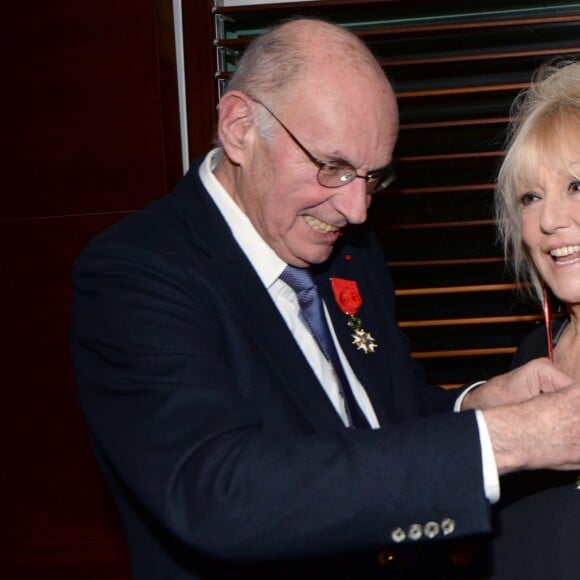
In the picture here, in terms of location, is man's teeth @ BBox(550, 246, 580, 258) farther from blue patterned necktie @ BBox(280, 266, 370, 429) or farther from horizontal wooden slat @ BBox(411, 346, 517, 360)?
horizontal wooden slat @ BBox(411, 346, 517, 360)

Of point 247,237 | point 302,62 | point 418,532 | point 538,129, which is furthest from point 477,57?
point 418,532

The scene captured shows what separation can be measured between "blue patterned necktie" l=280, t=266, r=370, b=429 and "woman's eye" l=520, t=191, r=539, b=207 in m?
0.50

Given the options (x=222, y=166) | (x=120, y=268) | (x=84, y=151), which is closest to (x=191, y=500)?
→ (x=120, y=268)

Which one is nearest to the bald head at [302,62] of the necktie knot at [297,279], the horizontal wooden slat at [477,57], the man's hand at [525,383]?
the necktie knot at [297,279]

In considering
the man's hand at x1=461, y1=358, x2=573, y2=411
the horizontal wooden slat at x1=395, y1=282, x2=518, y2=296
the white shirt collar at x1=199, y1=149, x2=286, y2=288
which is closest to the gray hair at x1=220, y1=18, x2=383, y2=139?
the white shirt collar at x1=199, y1=149, x2=286, y2=288

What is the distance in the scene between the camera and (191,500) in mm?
1483

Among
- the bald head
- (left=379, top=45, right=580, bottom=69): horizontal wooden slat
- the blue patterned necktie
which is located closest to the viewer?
the bald head

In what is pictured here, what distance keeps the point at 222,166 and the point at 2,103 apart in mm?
1036

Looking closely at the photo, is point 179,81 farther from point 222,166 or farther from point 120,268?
point 120,268

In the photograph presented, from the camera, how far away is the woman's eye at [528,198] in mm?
2119

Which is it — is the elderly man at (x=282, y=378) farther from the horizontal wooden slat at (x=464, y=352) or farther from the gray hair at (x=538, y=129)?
the horizontal wooden slat at (x=464, y=352)

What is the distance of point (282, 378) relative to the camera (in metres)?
1.77

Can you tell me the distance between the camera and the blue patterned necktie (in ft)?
6.46

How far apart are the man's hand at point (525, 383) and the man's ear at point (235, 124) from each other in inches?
28.3
